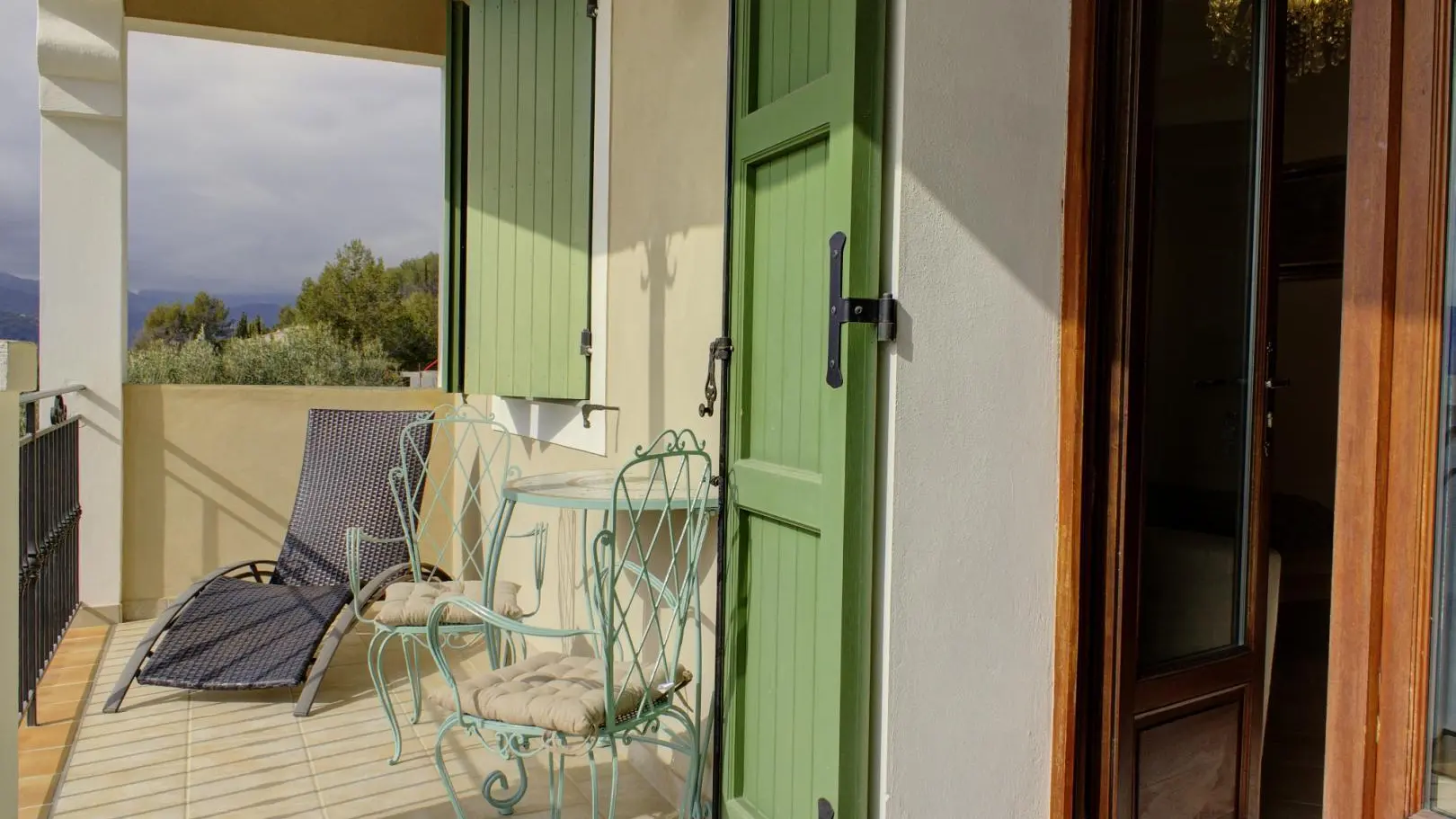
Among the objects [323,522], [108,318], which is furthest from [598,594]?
[108,318]

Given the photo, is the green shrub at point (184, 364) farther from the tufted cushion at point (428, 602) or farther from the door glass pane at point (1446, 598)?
the door glass pane at point (1446, 598)

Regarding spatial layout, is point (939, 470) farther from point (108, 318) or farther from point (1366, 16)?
point (108, 318)

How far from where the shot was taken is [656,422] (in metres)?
3.20

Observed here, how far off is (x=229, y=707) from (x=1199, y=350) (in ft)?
11.5

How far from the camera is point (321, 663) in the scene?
3.80 m

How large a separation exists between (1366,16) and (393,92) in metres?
15.7

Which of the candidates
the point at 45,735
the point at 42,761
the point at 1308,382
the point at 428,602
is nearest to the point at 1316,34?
the point at 1308,382

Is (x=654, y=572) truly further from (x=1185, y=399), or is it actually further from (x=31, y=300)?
(x=31, y=300)

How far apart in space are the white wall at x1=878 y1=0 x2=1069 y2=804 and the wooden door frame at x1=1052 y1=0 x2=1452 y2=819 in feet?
2.11

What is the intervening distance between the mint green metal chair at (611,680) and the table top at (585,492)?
11mm

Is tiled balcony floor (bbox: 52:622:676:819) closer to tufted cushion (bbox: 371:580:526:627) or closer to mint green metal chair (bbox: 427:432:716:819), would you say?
mint green metal chair (bbox: 427:432:716:819)

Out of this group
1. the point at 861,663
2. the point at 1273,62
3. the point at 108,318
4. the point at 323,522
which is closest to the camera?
the point at 861,663

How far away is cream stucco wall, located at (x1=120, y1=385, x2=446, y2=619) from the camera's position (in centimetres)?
507

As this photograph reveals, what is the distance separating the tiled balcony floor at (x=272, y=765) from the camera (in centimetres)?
296
